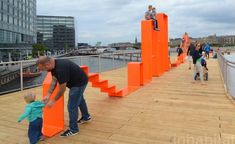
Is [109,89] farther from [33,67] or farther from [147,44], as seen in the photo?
[33,67]

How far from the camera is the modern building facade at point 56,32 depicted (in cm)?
8363

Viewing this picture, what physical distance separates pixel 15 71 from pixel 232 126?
8.23 meters

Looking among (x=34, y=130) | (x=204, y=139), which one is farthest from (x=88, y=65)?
(x=204, y=139)

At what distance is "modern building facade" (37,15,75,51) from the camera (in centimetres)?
8363

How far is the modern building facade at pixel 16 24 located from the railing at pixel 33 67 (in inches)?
1141

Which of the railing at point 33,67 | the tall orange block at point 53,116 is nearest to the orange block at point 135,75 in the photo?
the railing at point 33,67

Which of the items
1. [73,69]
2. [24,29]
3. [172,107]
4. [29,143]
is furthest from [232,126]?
[24,29]

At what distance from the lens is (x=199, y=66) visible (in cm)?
1124

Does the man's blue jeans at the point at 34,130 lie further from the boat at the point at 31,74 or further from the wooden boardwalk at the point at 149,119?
the boat at the point at 31,74

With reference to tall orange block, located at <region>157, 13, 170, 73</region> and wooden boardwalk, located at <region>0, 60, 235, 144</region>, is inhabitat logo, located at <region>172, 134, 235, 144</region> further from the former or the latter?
tall orange block, located at <region>157, 13, 170, 73</region>

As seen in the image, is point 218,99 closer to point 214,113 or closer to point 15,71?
point 214,113

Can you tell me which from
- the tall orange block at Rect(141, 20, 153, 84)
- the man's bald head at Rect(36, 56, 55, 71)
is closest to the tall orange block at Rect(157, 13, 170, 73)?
the tall orange block at Rect(141, 20, 153, 84)

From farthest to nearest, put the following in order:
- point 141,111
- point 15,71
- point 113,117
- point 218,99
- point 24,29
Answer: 1. point 24,29
2. point 15,71
3. point 218,99
4. point 141,111
5. point 113,117

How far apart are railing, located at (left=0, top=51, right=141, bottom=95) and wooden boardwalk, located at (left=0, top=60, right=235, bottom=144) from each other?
100 cm
